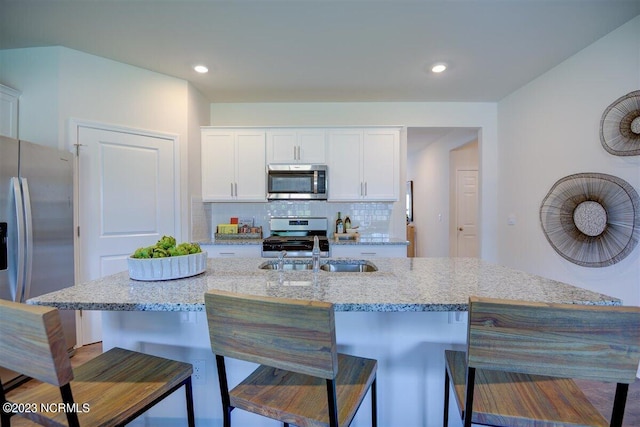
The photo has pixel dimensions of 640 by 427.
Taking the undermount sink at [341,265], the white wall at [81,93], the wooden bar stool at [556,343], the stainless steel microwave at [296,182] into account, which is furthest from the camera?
the stainless steel microwave at [296,182]

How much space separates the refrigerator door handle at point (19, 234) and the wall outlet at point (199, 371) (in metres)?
1.46

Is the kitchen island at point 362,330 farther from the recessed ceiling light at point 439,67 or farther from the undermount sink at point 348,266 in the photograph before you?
the recessed ceiling light at point 439,67

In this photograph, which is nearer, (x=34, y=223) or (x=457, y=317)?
(x=457, y=317)

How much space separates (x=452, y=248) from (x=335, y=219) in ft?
8.40

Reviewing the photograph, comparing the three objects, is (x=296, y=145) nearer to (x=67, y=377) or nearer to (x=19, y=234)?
(x=19, y=234)

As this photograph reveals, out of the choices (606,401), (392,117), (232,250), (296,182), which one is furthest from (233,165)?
(606,401)

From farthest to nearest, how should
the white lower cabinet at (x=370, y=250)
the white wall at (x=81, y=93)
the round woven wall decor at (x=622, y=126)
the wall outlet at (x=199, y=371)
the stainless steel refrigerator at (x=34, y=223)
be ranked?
the white lower cabinet at (x=370, y=250), the white wall at (x=81, y=93), the round woven wall decor at (x=622, y=126), the stainless steel refrigerator at (x=34, y=223), the wall outlet at (x=199, y=371)

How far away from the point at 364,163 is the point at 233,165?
59.6 inches

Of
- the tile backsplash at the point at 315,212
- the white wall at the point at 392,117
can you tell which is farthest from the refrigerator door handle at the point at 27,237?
the white wall at the point at 392,117

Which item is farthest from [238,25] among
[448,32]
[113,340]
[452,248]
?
[452,248]

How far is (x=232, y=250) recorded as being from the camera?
310cm

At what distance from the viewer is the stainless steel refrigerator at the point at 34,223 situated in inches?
74.2

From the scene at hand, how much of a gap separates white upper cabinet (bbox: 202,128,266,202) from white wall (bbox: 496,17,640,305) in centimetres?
287

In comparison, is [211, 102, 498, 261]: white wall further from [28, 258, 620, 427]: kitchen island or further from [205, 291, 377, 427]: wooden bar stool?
[205, 291, 377, 427]: wooden bar stool
